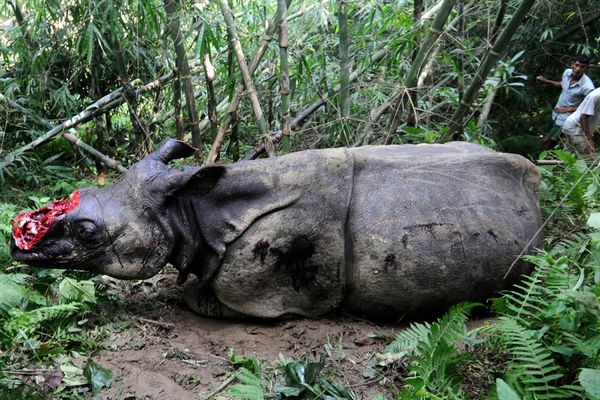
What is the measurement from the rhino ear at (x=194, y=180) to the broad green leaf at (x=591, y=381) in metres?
2.28

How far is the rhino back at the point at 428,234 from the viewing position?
12.7 feet

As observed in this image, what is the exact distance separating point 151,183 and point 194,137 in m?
2.29

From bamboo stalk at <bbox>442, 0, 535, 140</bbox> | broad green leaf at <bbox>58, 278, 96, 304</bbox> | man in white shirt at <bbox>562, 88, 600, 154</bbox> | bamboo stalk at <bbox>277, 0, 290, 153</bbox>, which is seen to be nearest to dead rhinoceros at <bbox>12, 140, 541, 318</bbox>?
broad green leaf at <bbox>58, 278, 96, 304</bbox>

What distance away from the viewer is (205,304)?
4137mm

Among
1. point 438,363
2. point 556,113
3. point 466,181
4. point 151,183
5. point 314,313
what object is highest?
point 151,183

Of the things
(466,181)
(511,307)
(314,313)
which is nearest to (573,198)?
(466,181)

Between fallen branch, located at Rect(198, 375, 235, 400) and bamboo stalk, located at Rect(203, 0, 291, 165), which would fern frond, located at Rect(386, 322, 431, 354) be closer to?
fallen branch, located at Rect(198, 375, 235, 400)

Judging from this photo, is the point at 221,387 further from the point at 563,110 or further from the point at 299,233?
the point at 563,110

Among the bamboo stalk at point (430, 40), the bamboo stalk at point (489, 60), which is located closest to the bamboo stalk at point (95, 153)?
the bamboo stalk at point (430, 40)

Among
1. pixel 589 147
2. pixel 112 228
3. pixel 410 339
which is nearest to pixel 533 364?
pixel 410 339

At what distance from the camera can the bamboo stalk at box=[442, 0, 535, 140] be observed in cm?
463

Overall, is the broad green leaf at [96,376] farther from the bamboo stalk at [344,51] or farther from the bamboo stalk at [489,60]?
the bamboo stalk at [489,60]

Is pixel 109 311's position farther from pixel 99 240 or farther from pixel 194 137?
pixel 194 137

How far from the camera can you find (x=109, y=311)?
398 centimetres
